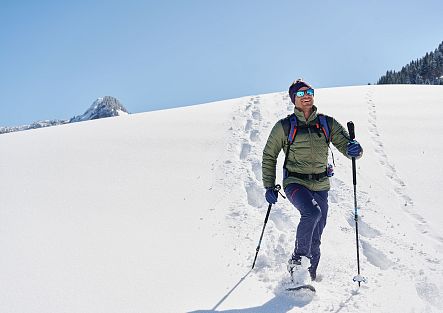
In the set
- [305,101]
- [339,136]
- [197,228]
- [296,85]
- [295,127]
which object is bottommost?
[197,228]

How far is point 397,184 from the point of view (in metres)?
8.21

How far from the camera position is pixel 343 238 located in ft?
19.5

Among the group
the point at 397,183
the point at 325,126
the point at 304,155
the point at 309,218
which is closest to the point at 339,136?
the point at 325,126

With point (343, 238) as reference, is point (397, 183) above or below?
above

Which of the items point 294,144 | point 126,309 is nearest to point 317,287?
point 294,144

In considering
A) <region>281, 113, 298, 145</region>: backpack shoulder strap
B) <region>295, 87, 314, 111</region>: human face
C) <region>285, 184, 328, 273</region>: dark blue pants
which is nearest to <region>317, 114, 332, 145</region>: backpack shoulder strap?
<region>295, 87, 314, 111</region>: human face

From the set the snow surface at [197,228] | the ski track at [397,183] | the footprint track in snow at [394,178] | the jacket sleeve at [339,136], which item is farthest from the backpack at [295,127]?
the footprint track in snow at [394,178]

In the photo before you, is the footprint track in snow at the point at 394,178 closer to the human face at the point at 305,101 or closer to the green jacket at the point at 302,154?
the green jacket at the point at 302,154

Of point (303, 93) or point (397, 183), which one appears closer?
point (303, 93)

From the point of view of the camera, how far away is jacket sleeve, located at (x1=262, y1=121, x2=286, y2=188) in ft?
15.0

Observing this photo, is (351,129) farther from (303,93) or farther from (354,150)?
(303,93)

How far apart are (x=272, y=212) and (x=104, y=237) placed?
2.95 m

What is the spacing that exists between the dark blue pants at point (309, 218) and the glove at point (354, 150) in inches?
22.6

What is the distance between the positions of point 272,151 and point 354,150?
0.98 meters
